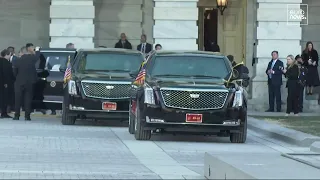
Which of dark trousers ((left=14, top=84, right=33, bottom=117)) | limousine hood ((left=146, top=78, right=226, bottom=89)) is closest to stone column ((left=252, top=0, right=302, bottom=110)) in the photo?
dark trousers ((left=14, top=84, right=33, bottom=117))

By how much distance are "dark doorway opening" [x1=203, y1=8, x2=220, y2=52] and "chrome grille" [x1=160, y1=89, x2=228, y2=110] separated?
14913 millimetres

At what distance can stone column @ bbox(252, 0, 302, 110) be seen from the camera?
30.0 m

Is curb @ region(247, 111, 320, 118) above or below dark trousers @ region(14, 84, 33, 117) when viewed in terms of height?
below

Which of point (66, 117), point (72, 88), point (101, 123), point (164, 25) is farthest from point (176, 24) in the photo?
point (72, 88)

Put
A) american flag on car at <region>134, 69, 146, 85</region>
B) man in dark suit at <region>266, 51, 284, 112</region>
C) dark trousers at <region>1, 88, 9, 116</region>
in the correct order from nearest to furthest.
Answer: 1. american flag on car at <region>134, 69, 146, 85</region>
2. dark trousers at <region>1, 88, 9, 116</region>
3. man in dark suit at <region>266, 51, 284, 112</region>

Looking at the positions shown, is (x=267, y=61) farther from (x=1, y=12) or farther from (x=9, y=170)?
(x=9, y=170)

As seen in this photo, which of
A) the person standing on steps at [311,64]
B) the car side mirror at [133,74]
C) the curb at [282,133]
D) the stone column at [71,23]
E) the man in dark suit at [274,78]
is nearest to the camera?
the curb at [282,133]

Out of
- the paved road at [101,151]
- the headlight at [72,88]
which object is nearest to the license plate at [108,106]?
the paved road at [101,151]

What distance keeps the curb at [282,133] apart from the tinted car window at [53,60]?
18.1 ft

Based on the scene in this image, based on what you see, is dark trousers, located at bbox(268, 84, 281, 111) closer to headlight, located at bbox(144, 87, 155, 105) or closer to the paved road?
the paved road

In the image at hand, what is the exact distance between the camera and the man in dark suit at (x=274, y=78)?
2889 centimetres

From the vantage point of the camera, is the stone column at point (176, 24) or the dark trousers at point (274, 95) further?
the stone column at point (176, 24)

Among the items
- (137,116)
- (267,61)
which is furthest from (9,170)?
(267,61)

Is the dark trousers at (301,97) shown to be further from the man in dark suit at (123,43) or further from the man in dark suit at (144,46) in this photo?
the man in dark suit at (123,43)
